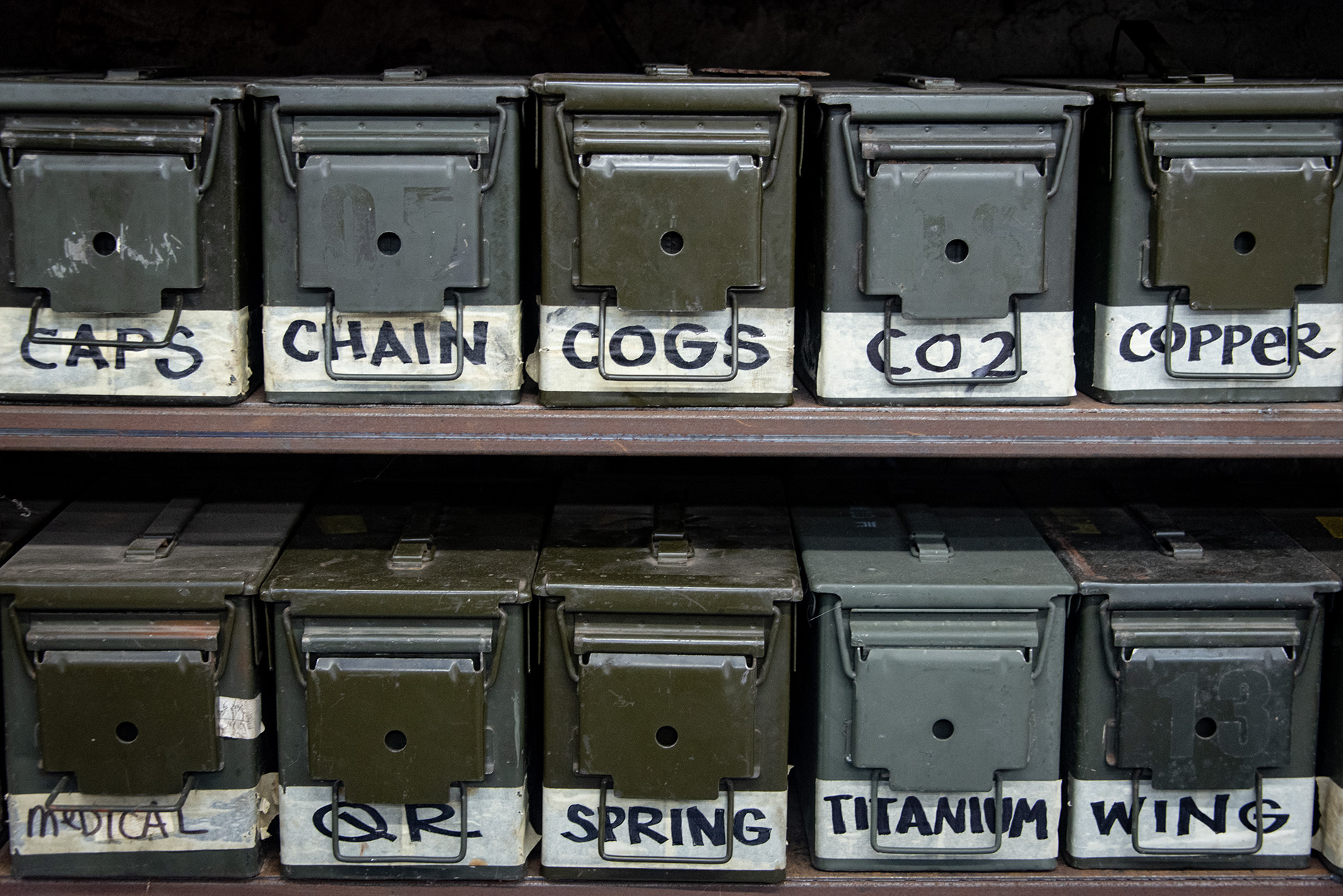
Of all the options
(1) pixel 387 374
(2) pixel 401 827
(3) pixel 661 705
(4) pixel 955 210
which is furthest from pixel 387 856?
(4) pixel 955 210

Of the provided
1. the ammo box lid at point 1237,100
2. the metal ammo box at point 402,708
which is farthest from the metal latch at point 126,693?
the ammo box lid at point 1237,100

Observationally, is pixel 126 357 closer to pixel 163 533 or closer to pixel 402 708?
pixel 163 533

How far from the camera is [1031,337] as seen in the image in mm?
1890

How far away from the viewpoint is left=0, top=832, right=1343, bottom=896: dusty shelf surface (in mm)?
2006

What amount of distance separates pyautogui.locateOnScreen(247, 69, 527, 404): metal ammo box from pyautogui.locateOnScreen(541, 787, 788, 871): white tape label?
663 mm

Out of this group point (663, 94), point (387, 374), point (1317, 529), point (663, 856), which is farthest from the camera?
point (1317, 529)

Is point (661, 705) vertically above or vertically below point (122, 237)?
below

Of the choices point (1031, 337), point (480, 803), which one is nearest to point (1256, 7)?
point (1031, 337)

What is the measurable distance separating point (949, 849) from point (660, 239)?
1.05 metres

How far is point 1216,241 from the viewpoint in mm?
1832

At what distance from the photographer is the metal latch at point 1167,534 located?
6.72ft

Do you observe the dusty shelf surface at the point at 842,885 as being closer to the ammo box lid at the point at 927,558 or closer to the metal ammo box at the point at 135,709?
the metal ammo box at the point at 135,709

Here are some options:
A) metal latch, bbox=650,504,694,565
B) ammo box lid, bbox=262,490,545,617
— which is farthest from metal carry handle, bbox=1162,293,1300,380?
ammo box lid, bbox=262,490,545,617

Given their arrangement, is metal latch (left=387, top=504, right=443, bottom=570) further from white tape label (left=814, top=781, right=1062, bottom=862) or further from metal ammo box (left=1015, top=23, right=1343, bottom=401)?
metal ammo box (left=1015, top=23, right=1343, bottom=401)
